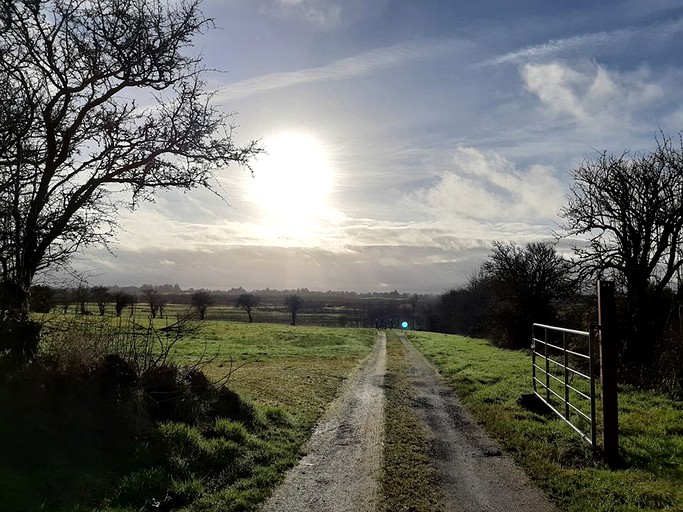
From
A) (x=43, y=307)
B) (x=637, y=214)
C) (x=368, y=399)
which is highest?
(x=637, y=214)

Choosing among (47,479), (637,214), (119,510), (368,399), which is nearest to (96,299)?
(47,479)

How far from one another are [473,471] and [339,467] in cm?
210

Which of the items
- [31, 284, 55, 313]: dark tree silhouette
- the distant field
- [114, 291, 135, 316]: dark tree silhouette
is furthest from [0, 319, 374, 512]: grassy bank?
the distant field

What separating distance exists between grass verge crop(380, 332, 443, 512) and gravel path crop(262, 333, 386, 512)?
0.17 metres

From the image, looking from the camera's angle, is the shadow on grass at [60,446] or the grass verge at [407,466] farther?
the grass verge at [407,466]

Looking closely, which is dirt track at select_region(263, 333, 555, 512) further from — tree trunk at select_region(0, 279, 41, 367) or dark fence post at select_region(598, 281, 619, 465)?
tree trunk at select_region(0, 279, 41, 367)

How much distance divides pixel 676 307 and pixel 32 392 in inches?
737

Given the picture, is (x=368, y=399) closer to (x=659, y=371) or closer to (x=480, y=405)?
(x=480, y=405)

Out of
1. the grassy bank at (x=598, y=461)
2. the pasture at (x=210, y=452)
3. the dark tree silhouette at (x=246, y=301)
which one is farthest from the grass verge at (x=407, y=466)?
the dark tree silhouette at (x=246, y=301)

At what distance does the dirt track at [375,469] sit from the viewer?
19.5ft

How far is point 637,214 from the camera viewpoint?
19.3 meters

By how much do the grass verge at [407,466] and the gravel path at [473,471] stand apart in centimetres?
19

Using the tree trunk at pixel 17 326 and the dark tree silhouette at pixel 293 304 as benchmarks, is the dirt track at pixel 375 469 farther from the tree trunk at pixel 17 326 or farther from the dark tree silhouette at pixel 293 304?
the dark tree silhouette at pixel 293 304

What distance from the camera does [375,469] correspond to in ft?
23.7
